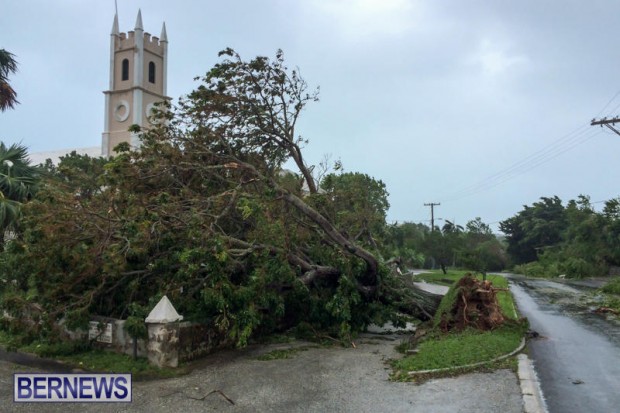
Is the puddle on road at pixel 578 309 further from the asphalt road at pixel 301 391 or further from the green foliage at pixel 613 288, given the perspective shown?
the asphalt road at pixel 301 391

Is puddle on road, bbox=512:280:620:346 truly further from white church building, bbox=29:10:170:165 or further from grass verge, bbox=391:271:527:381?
white church building, bbox=29:10:170:165

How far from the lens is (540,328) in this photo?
11977 millimetres

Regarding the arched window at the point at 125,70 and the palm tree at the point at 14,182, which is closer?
the palm tree at the point at 14,182

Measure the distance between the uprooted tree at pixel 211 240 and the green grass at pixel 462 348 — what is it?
6.26ft

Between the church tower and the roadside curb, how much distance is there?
4076cm

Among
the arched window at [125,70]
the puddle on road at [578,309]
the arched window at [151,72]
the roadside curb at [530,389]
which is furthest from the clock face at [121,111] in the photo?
the roadside curb at [530,389]

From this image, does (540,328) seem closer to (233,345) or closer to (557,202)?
(233,345)

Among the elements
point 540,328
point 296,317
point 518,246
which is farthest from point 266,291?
point 518,246

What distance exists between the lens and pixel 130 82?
149 feet

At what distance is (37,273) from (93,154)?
38566mm

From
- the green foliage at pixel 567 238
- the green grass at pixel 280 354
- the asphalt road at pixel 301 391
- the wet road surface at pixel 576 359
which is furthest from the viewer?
the green foliage at pixel 567 238

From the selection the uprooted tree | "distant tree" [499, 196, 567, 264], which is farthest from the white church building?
→ "distant tree" [499, 196, 567, 264]

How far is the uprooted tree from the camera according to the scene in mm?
8727

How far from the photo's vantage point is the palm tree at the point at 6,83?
42.9 ft
